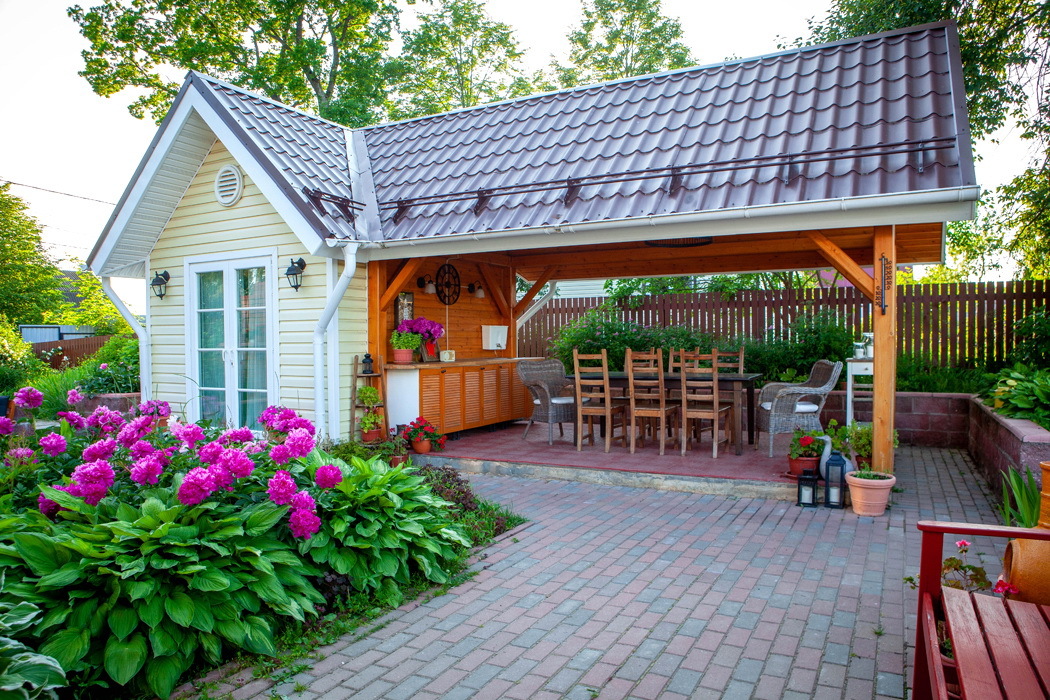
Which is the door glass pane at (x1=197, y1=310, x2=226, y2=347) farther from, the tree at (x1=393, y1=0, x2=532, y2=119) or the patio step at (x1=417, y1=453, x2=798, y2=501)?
the tree at (x1=393, y1=0, x2=532, y2=119)

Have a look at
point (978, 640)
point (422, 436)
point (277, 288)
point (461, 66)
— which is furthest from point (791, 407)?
point (461, 66)

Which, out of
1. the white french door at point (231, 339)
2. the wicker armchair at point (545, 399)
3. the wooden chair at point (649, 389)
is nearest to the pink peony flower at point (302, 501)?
the wooden chair at point (649, 389)

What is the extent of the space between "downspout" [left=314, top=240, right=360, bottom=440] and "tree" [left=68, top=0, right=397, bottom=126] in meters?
12.9

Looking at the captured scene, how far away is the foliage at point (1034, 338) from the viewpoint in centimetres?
876

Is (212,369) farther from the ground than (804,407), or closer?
farther from the ground

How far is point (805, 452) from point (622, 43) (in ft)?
64.8

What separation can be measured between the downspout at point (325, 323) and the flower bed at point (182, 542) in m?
3.16

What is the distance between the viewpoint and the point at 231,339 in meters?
8.50

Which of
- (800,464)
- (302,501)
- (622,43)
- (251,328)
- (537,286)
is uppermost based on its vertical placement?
(622,43)

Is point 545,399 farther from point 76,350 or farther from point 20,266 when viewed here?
point 20,266

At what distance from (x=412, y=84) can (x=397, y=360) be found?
1670 centimetres

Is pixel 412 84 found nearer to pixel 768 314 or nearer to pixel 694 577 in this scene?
pixel 768 314

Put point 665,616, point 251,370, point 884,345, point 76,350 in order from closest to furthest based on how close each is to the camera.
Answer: point 665,616, point 884,345, point 251,370, point 76,350

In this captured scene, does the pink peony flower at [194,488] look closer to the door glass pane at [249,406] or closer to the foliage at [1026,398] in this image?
the door glass pane at [249,406]
